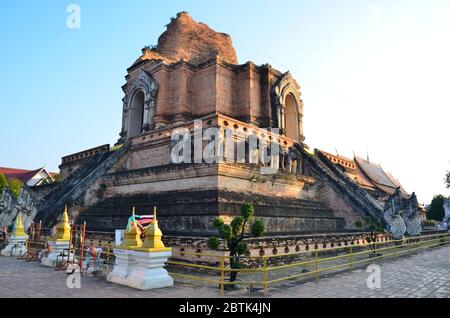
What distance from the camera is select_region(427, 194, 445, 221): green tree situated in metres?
46.5

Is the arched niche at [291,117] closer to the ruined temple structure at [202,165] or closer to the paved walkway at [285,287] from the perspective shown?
the ruined temple structure at [202,165]

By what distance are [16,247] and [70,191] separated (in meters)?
3.46

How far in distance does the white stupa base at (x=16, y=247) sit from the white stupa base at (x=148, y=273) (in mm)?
8359

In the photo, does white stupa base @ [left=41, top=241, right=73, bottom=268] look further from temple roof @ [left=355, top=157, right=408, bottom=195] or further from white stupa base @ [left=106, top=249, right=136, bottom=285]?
temple roof @ [left=355, top=157, right=408, bottom=195]

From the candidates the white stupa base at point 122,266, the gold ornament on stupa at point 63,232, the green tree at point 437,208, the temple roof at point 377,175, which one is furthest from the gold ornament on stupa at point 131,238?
the green tree at point 437,208

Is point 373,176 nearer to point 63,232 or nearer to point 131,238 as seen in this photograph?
point 63,232

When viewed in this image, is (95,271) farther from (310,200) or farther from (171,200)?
(310,200)

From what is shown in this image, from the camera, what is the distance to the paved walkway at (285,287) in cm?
727

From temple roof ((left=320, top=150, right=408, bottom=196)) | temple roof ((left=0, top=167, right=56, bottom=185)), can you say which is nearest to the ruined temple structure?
temple roof ((left=320, top=150, right=408, bottom=196))

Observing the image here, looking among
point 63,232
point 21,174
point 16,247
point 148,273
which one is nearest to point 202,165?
point 63,232

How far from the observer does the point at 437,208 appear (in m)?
47.1

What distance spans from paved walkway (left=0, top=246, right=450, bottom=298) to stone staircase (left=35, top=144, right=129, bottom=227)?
5123 mm
